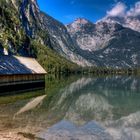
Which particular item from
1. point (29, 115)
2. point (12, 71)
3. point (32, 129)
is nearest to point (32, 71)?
point (12, 71)

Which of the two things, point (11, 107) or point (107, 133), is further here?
point (11, 107)

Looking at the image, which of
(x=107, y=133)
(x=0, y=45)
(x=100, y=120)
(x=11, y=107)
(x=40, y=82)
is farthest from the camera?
(x=0, y=45)

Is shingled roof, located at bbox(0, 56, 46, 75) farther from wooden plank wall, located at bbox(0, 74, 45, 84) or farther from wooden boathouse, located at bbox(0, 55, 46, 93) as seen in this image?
wooden plank wall, located at bbox(0, 74, 45, 84)

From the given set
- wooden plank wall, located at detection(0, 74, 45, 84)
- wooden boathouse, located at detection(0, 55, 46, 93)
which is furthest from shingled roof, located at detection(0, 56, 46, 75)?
wooden plank wall, located at detection(0, 74, 45, 84)

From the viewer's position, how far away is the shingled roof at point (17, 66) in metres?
78.5

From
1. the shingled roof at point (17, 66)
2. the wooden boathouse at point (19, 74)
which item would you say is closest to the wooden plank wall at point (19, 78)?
the wooden boathouse at point (19, 74)

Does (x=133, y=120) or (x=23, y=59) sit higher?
(x=23, y=59)

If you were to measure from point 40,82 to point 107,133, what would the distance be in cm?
6799

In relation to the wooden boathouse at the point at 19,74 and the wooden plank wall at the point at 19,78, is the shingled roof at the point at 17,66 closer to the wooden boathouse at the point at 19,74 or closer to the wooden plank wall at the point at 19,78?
the wooden boathouse at the point at 19,74

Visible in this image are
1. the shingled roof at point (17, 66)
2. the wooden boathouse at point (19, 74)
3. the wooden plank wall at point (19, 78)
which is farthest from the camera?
the shingled roof at point (17, 66)

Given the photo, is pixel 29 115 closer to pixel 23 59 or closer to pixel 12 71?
pixel 12 71

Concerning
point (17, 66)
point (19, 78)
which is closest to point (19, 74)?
point (19, 78)

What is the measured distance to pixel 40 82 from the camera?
99.1m

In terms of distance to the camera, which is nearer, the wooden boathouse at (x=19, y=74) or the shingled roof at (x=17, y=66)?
the wooden boathouse at (x=19, y=74)
